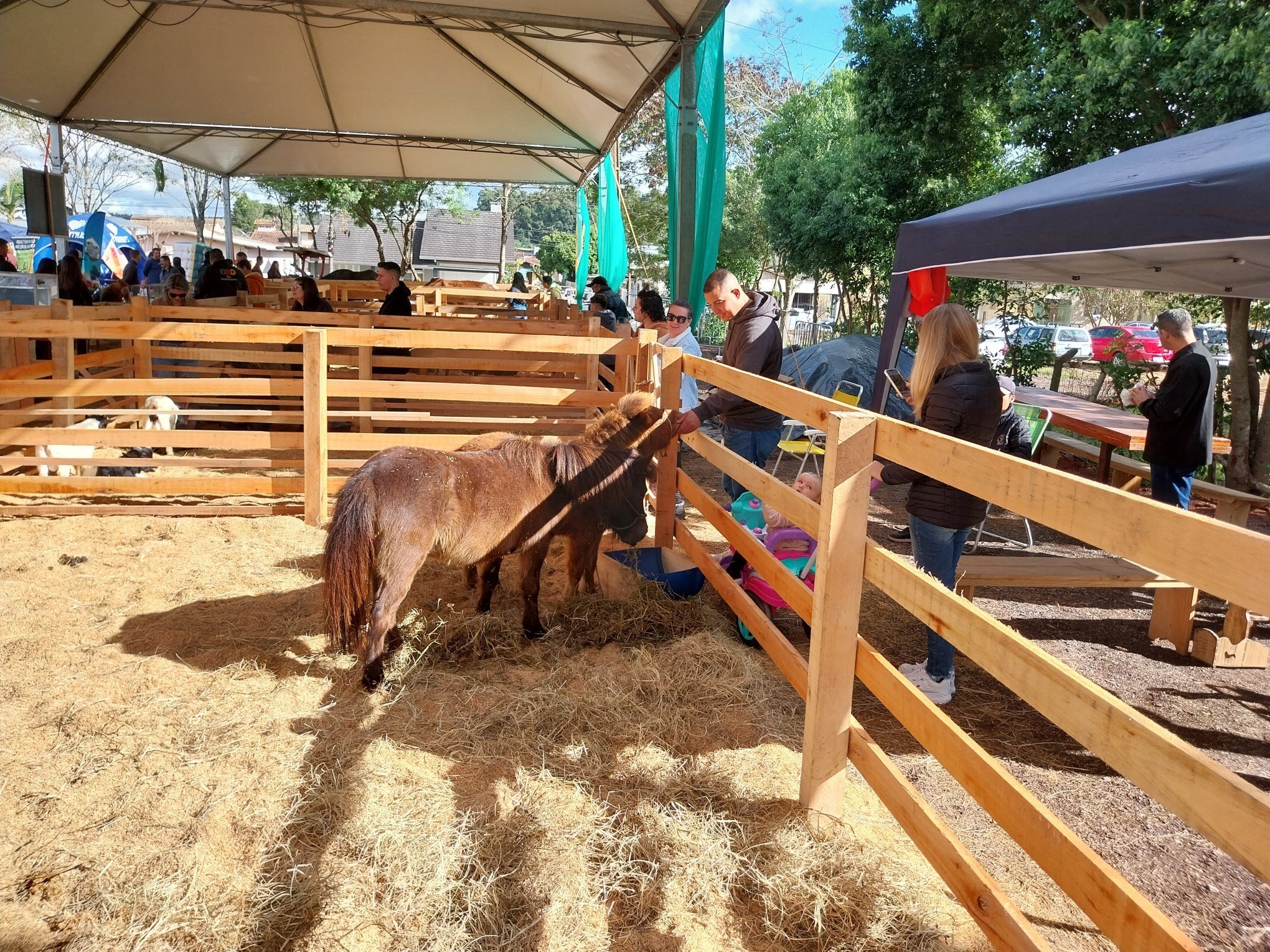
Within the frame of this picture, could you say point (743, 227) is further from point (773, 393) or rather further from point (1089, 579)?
point (773, 393)

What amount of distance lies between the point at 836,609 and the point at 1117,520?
100 centimetres

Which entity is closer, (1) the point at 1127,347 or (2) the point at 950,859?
(2) the point at 950,859

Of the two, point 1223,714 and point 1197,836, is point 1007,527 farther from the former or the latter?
point 1197,836

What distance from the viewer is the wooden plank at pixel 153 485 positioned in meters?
5.45

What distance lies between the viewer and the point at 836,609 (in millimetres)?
2322

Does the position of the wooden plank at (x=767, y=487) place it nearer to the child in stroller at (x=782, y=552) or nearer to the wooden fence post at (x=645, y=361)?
the child in stroller at (x=782, y=552)

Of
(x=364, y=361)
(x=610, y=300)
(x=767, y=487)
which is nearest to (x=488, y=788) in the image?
(x=767, y=487)

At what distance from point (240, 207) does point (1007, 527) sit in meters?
88.6

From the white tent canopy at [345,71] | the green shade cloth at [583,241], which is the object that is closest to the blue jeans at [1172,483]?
the white tent canopy at [345,71]

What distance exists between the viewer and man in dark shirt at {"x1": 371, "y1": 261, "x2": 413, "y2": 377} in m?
8.80

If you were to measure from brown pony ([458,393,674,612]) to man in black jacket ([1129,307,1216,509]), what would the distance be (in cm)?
332

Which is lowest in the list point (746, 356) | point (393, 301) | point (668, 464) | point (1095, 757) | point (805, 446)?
point (1095, 757)

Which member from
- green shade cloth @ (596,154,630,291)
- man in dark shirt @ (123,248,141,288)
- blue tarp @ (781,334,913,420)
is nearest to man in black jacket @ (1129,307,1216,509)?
blue tarp @ (781,334,913,420)

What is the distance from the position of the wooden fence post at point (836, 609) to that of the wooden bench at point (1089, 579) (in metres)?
2.09
